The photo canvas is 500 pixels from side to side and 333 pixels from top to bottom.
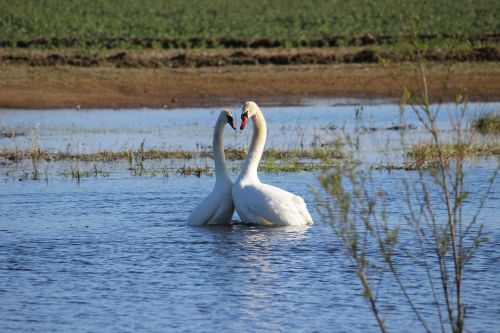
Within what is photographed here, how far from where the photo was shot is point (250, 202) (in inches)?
482

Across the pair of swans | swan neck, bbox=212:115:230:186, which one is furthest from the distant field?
the pair of swans

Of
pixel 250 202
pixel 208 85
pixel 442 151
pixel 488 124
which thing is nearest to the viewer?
pixel 250 202

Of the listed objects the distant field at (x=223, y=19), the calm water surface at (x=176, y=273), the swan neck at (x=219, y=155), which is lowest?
the calm water surface at (x=176, y=273)

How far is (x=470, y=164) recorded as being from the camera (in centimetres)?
1698

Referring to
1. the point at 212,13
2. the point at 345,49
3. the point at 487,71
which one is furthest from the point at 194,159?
the point at 212,13

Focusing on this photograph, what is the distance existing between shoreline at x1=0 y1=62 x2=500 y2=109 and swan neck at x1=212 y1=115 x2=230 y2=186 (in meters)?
14.6

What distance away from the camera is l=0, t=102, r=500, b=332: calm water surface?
8695mm

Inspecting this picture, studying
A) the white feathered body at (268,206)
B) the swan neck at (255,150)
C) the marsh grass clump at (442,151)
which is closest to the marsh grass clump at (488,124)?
the marsh grass clump at (442,151)

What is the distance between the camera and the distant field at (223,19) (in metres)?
50.7

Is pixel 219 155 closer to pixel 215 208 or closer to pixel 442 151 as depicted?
pixel 215 208

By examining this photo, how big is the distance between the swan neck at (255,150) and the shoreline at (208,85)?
48.3ft

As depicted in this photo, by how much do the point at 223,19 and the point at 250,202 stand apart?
51767 millimetres

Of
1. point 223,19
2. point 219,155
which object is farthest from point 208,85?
Answer: point 223,19

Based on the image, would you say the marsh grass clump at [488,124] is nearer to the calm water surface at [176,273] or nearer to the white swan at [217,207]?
the calm water surface at [176,273]
